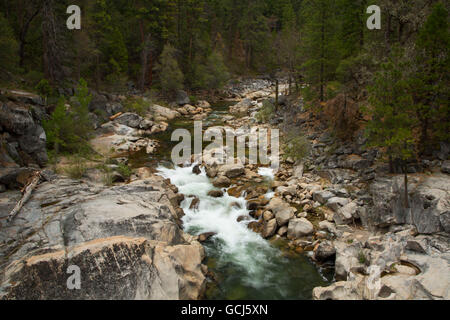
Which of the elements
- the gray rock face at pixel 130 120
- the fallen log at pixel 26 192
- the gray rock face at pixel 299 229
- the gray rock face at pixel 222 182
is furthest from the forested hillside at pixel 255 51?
the fallen log at pixel 26 192

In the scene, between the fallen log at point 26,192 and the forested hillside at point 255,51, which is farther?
the forested hillside at point 255,51

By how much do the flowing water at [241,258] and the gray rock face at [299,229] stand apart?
2.00 ft

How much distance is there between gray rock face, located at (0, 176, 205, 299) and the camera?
7.14m

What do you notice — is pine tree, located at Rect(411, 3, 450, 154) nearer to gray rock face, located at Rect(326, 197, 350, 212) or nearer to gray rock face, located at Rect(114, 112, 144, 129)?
gray rock face, located at Rect(326, 197, 350, 212)

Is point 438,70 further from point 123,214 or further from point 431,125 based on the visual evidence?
point 123,214

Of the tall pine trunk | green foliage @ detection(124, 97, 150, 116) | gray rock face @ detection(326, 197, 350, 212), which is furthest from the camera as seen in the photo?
green foliage @ detection(124, 97, 150, 116)

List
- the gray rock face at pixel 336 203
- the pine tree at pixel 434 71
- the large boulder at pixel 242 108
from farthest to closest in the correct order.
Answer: the large boulder at pixel 242 108 → the gray rock face at pixel 336 203 → the pine tree at pixel 434 71

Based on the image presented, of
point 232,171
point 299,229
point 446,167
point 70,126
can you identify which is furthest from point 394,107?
point 70,126

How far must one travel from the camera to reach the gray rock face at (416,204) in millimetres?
9531

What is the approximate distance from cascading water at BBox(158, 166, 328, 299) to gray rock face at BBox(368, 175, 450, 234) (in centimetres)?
349

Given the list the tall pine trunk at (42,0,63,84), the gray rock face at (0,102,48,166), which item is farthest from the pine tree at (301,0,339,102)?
the tall pine trunk at (42,0,63,84)

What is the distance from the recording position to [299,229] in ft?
37.5

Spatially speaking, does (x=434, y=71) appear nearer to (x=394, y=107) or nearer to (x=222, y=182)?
(x=394, y=107)

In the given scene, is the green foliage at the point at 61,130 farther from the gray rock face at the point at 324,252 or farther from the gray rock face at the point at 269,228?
the gray rock face at the point at 324,252
